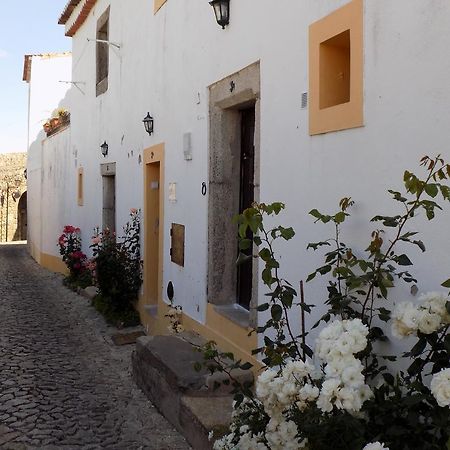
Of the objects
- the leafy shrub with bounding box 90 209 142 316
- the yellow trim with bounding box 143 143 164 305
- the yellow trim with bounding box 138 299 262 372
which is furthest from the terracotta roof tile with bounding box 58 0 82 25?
the yellow trim with bounding box 138 299 262 372

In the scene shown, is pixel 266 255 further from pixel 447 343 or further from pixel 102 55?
pixel 102 55

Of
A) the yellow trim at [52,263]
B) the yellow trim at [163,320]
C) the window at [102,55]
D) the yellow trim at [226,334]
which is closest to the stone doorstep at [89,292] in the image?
the yellow trim at [163,320]

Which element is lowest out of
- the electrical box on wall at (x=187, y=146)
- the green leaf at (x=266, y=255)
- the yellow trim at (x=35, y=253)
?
the yellow trim at (x=35, y=253)

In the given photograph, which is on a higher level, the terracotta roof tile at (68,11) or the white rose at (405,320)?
the terracotta roof tile at (68,11)

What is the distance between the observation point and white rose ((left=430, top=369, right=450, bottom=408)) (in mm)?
1987

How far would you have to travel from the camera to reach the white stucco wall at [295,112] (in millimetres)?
2605

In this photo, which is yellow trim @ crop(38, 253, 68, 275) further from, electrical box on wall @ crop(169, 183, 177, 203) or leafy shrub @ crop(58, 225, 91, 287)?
electrical box on wall @ crop(169, 183, 177, 203)

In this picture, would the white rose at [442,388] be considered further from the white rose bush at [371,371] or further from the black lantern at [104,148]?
the black lantern at [104,148]

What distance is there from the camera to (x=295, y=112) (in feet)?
12.2

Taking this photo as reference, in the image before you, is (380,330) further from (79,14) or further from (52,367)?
(79,14)

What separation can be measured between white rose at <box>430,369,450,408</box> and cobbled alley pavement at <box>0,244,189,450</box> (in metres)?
2.34

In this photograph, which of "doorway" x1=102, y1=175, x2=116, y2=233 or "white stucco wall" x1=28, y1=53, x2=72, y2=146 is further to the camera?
"white stucco wall" x1=28, y1=53, x2=72, y2=146

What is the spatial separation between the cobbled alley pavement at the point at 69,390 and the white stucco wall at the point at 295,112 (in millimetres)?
1097

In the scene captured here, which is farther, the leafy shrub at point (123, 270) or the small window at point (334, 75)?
the leafy shrub at point (123, 270)
